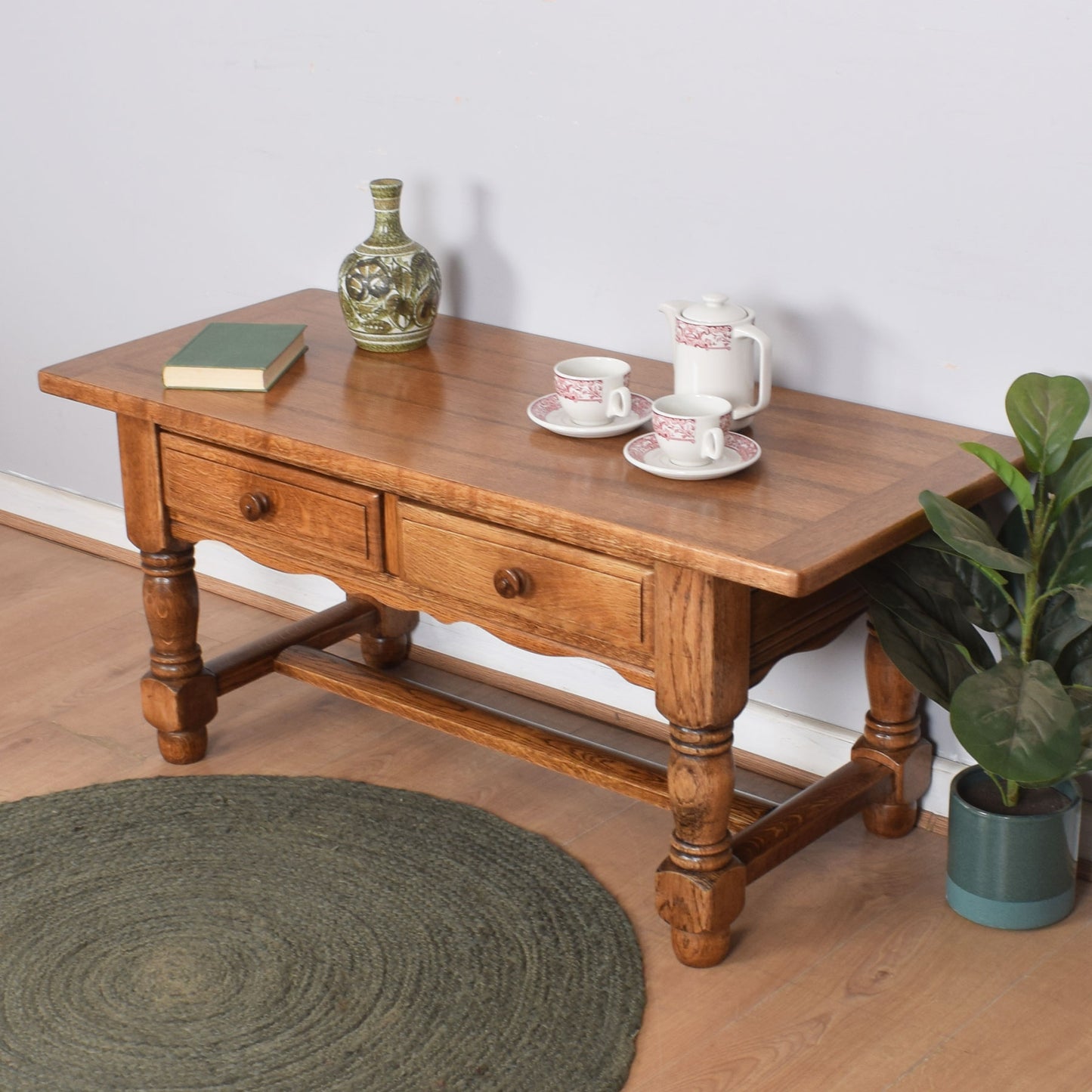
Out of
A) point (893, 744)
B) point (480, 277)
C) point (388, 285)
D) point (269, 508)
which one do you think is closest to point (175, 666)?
point (269, 508)

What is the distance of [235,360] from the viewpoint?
6.73ft

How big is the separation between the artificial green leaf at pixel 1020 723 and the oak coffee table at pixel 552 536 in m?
0.20

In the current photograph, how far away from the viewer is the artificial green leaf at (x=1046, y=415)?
1674 millimetres

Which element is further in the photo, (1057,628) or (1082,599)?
(1057,628)

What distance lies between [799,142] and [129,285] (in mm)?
1440

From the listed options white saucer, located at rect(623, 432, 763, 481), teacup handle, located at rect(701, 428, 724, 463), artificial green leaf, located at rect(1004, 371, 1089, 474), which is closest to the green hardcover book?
white saucer, located at rect(623, 432, 763, 481)

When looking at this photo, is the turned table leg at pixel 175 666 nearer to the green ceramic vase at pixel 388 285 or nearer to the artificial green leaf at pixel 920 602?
the green ceramic vase at pixel 388 285

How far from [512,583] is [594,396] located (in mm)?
261

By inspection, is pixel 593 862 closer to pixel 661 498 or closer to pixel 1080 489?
pixel 661 498

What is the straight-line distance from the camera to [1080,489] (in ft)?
5.41

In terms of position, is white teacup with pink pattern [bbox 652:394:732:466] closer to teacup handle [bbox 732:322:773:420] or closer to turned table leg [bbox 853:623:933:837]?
teacup handle [bbox 732:322:773:420]

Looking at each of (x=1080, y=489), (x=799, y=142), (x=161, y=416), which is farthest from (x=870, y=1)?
(x=161, y=416)

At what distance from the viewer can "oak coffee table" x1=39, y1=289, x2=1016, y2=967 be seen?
1640 mm

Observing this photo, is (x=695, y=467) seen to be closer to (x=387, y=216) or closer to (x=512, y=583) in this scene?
(x=512, y=583)
